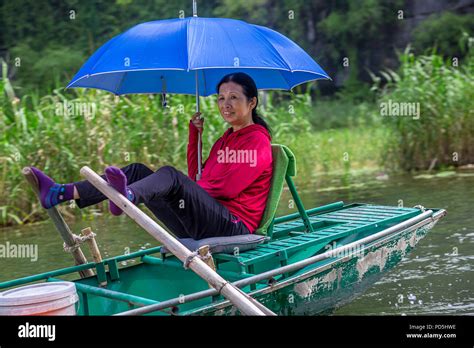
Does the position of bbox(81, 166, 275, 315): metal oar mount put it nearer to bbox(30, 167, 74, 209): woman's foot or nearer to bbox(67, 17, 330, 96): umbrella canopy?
bbox(30, 167, 74, 209): woman's foot

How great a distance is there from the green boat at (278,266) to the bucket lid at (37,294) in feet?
0.88

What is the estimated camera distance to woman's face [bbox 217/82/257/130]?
433cm

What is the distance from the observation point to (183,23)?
4219 mm

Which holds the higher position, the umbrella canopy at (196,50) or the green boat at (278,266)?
the umbrella canopy at (196,50)

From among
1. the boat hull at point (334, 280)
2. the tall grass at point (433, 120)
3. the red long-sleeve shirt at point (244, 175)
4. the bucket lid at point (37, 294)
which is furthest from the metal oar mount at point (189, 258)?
the tall grass at point (433, 120)

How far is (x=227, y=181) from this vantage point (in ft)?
14.1

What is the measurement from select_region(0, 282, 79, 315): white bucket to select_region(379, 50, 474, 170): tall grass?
716 centimetres

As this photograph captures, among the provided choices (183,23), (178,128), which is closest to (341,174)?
(178,128)

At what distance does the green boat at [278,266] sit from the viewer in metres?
3.86

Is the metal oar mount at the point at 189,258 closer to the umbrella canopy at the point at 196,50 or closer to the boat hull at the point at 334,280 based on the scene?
the boat hull at the point at 334,280

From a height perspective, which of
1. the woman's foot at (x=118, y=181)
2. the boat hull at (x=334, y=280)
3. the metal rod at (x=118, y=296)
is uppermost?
the woman's foot at (x=118, y=181)

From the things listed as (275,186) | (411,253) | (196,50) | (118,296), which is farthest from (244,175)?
(411,253)

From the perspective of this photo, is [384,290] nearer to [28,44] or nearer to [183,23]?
[183,23]

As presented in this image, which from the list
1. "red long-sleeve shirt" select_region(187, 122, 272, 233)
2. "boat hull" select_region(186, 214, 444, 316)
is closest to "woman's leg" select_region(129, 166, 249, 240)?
"red long-sleeve shirt" select_region(187, 122, 272, 233)
